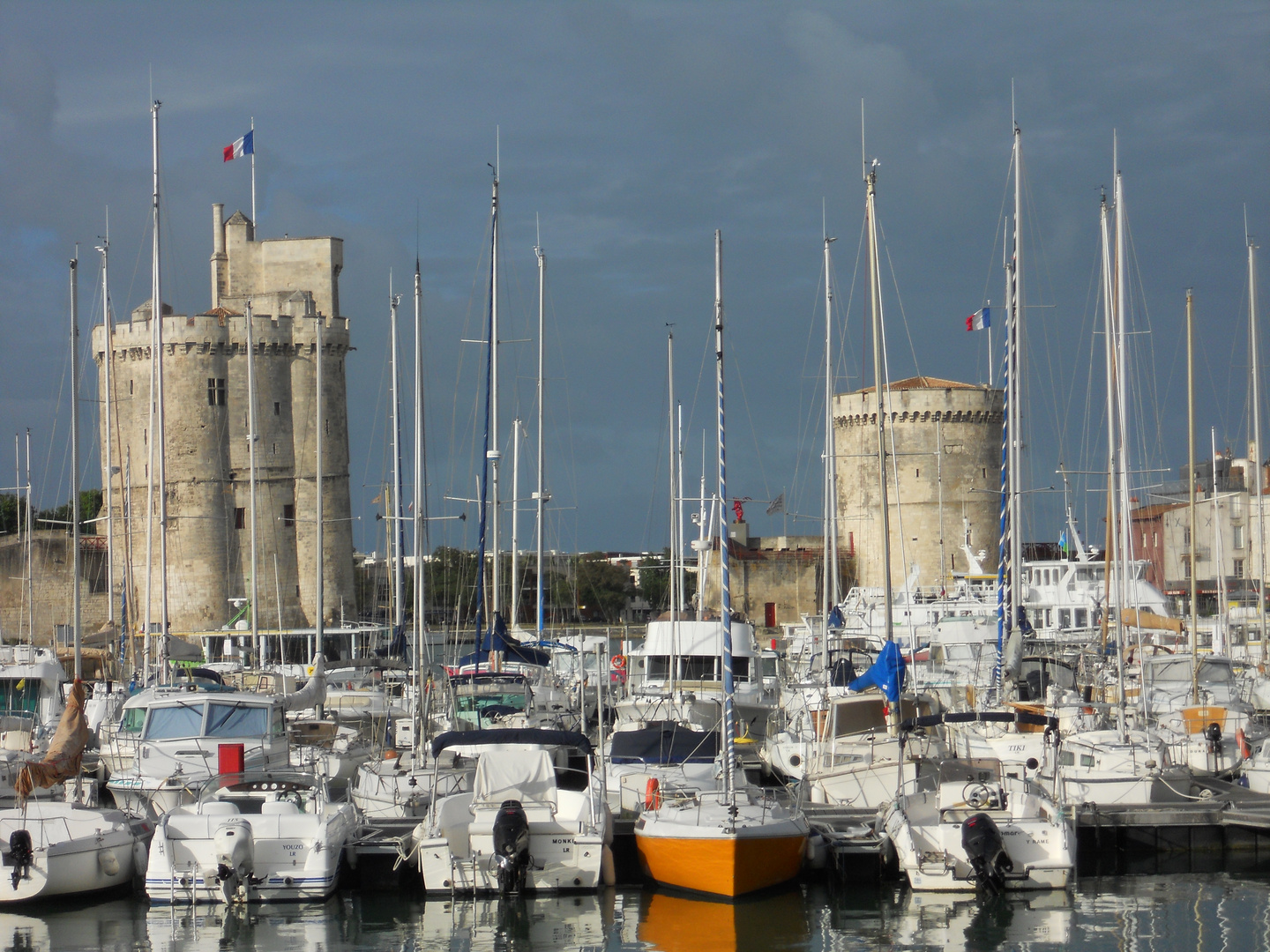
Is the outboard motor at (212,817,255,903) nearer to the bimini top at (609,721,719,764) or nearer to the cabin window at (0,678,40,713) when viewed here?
the bimini top at (609,721,719,764)

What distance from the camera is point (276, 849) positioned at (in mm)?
13617

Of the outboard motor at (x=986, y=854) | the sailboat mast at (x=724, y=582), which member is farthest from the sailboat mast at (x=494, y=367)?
the outboard motor at (x=986, y=854)

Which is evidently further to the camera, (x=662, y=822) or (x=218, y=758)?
(x=218, y=758)

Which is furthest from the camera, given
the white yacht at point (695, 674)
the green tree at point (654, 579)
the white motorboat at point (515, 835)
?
the green tree at point (654, 579)

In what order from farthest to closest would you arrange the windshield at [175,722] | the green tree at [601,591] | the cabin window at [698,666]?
the green tree at [601,591] < the cabin window at [698,666] < the windshield at [175,722]

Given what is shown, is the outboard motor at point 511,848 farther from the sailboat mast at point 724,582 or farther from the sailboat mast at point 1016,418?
the sailboat mast at point 1016,418

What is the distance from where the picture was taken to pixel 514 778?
14.5m

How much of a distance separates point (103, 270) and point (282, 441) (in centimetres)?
1782

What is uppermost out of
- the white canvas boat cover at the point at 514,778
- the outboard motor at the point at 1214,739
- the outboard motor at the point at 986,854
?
the white canvas boat cover at the point at 514,778

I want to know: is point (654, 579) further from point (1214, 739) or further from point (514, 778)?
point (514, 778)

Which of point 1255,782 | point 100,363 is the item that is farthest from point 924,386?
point 1255,782

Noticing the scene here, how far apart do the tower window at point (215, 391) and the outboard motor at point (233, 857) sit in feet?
117

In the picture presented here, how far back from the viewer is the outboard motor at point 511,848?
529 inches

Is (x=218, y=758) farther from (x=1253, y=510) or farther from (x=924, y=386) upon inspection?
(x=1253, y=510)
